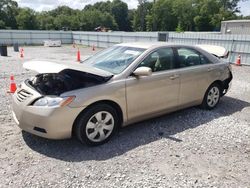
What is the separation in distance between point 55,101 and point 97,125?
29.0 inches

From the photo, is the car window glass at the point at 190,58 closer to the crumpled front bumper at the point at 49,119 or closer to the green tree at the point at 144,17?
the crumpled front bumper at the point at 49,119

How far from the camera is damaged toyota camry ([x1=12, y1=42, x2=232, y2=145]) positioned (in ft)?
10.6

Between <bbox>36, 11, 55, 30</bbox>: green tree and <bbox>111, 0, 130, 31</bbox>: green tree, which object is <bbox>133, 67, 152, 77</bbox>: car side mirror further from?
<bbox>111, 0, 130, 31</bbox>: green tree

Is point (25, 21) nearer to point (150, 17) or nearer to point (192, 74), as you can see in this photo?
point (150, 17)

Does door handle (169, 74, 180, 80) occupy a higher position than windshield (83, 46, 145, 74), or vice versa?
windshield (83, 46, 145, 74)

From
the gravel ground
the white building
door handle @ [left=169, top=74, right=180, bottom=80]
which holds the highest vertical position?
the white building

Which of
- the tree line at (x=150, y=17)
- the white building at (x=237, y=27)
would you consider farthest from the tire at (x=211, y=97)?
the tree line at (x=150, y=17)

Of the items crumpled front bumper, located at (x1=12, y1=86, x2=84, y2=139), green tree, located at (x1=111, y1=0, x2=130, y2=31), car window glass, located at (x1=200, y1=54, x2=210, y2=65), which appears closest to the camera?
crumpled front bumper, located at (x1=12, y1=86, x2=84, y2=139)

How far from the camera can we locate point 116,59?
4.14 m

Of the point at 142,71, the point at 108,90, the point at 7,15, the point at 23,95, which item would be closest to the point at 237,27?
the point at 142,71

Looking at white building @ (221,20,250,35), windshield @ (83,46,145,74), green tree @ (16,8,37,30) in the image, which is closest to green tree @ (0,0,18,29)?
green tree @ (16,8,37,30)

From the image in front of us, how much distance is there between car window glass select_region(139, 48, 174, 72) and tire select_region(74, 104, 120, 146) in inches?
39.1

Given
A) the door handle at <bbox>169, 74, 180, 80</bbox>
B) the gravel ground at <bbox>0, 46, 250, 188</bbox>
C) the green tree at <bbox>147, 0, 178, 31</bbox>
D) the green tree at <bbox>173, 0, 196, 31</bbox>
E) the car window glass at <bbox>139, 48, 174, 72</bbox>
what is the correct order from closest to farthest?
1. the gravel ground at <bbox>0, 46, 250, 188</bbox>
2. the car window glass at <bbox>139, 48, 174, 72</bbox>
3. the door handle at <bbox>169, 74, 180, 80</bbox>
4. the green tree at <bbox>173, 0, 196, 31</bbox>
5. the green tree at <bbox>147, 0, 178, 31</bbox>

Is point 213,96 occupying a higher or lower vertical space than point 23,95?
lower
